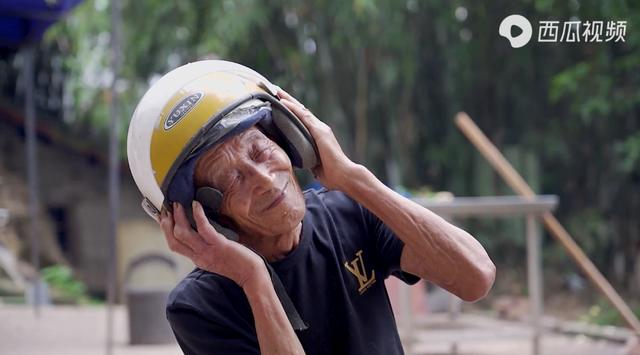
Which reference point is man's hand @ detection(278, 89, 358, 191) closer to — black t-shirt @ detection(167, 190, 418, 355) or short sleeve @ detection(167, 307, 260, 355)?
black t-shirt @ detection(167, 190, 418, 355)

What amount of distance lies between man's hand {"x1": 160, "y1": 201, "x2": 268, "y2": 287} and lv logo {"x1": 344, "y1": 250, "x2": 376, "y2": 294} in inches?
9.8

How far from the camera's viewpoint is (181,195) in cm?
235

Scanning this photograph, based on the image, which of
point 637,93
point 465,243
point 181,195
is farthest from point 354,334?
point 637,93

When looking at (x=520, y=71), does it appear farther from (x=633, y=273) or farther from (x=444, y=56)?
(x=633, y=273)

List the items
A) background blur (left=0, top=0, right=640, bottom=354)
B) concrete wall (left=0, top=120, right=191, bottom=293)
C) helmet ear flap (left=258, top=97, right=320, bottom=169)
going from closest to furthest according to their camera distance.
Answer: helmet ear flap (left=258, top=97, right=320, bottom=169), background blur (left=0, top=0, right=640, bottom=354), concrete wall (left=0, top=120, right=191, bottom=293)

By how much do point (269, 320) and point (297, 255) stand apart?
21 cm

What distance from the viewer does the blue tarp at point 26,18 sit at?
812 cm

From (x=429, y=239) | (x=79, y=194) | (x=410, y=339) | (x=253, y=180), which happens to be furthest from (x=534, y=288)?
(x=79, y=194)

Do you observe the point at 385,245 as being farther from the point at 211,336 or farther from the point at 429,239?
the point at 211,336

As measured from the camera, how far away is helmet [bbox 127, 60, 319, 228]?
2320 millimetres

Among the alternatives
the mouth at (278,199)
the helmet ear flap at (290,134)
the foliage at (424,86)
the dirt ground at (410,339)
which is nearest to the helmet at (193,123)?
the helmet ear flap at (290,134)

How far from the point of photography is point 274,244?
246 centimetres

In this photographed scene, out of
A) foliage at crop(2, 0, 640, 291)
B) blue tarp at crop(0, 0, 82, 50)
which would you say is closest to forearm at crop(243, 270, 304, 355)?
blue tarp at crop(0, 0, 82, 50)

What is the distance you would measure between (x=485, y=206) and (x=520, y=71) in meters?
7.52
